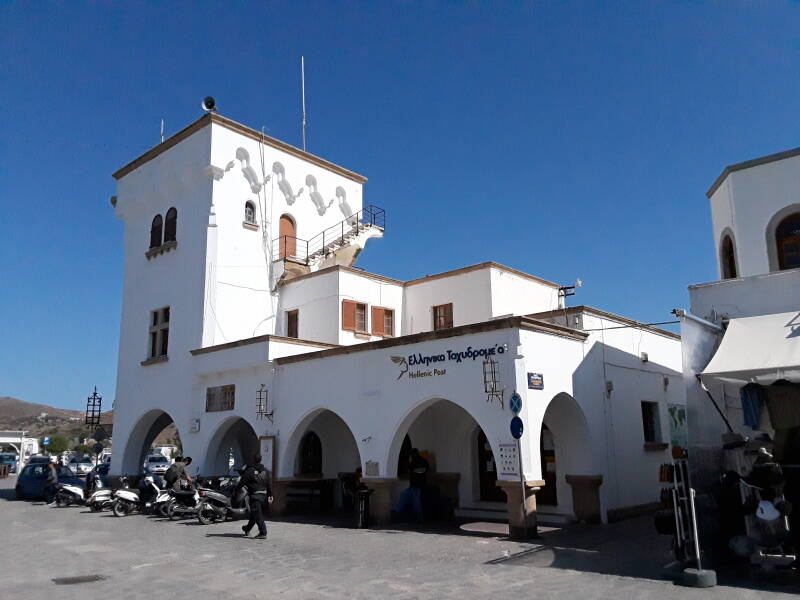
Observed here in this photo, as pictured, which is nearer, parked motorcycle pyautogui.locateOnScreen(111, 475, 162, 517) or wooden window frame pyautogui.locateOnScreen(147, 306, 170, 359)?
parked motorcycle pyautogui.locateOnScreen(111, 475, 162, 517)

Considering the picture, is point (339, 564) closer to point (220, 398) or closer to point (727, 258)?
point (220, 398)

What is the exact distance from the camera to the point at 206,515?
641 inches

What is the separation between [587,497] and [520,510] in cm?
287

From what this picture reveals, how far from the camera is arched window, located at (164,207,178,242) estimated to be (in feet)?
80.1

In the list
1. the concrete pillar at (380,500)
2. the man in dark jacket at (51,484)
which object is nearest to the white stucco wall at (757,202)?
the concrete pillar at (380,500)

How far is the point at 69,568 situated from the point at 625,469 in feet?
39.0

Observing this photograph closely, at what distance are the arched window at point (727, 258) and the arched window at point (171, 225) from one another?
58.2ft

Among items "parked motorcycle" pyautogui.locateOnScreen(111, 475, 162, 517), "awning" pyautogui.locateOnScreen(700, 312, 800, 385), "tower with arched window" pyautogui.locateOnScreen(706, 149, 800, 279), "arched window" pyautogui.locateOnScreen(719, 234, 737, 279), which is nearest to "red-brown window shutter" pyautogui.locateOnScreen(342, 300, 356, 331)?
"parked motorcycle" pyautogui.locateOnScreen(111, 475, 162, 517)

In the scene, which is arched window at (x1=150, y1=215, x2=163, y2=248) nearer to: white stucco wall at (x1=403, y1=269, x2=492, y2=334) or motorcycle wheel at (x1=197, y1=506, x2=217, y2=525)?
white stucco wall at (x1=403, y1=269, x2=492, y2=334)

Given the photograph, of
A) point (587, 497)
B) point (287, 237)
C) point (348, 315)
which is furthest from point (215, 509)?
point (287, 237)

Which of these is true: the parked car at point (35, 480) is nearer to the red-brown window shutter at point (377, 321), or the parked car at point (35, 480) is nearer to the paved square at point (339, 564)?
the paved square at point (339, 564)

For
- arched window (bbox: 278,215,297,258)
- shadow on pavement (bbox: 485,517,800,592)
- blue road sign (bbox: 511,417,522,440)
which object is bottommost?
shadow on pavement (bbox: 485,517,800,592)

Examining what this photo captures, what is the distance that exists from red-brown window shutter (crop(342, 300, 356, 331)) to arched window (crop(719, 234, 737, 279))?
35.3 feet

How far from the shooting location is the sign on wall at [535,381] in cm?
1353
